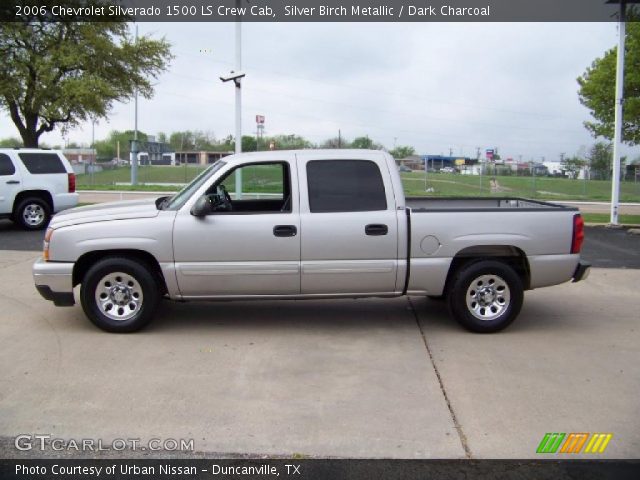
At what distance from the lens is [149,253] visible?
6082 mm

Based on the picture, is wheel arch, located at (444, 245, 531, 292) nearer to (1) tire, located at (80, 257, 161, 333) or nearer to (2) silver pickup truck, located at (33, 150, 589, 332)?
(2) silver pickup truck, located at (33, 150, 589, 332)

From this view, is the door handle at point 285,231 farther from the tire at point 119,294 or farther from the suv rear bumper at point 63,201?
the suv rear bumper at point 63,201

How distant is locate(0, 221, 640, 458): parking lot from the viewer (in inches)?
159

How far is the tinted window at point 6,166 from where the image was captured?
13.3 m

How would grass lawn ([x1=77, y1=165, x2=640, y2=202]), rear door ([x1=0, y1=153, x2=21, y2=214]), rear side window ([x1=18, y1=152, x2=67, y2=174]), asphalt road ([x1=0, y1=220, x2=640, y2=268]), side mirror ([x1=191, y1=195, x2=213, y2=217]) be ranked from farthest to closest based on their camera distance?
grass lawn ([x1=77, y1=165, x2=640, y2=202])
rear side window ([x1=18, y1=152, x2=67, y2=174])
rear door ([x1=0, y1=153, x2=21, y2=214])
asphalt road ([x1=0, y1=220, x2=640, y2=268])
side mirror ([x1=191, y1=195, x2=213, y2=217])

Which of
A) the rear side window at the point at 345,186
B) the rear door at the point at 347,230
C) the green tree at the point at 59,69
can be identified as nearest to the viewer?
the rear door at the point at 347,230

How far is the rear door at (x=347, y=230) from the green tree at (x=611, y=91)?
1344 cm

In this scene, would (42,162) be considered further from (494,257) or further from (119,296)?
(494,257)

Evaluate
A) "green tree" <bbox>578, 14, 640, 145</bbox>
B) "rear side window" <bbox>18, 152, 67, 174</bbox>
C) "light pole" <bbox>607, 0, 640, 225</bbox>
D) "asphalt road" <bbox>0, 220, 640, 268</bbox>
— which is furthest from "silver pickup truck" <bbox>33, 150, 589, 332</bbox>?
"green tree" <bbox>578, 14, 640, 145</bbox>

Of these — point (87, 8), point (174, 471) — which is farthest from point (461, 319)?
point (87, 8)

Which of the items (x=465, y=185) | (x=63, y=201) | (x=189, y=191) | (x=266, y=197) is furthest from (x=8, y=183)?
(x=465, y=185)

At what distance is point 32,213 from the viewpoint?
1370 cm

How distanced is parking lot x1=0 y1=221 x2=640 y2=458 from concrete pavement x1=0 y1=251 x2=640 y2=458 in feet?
0.05

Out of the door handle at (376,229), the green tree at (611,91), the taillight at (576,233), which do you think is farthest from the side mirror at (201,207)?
the green tree at (611,91)
